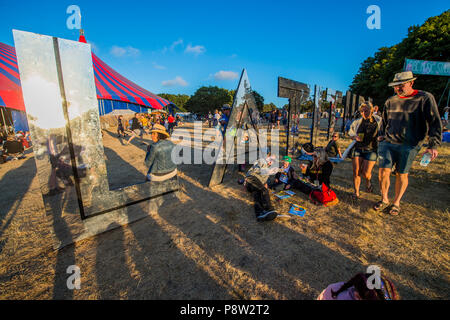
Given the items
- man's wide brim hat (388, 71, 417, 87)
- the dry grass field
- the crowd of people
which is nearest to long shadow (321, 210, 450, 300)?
the dry grass field

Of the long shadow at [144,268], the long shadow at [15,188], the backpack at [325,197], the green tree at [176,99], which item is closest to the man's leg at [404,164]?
the backpack at [325,197]

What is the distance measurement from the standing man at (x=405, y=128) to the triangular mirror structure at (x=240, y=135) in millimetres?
Answer: 3175

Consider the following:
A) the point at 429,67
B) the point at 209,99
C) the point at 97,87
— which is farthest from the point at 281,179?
the point at 209,99

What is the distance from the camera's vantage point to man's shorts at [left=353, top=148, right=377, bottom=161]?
153 inches

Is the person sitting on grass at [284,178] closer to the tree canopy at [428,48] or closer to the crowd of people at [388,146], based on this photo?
the crowd of people at [388,146]

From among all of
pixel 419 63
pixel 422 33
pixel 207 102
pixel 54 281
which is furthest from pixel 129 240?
pixel 207 102

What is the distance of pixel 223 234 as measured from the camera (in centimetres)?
303

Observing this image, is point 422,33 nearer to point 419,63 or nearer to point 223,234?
point 419,63

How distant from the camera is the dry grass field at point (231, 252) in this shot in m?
2.08

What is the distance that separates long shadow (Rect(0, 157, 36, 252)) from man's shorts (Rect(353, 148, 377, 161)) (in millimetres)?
6549

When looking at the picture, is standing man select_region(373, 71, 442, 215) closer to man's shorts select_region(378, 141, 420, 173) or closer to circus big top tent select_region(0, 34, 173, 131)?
man's shorts select_region(378, 141, 420, 173)

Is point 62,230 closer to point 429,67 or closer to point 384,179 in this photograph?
point 384,179

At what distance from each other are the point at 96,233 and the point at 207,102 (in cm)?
6224
